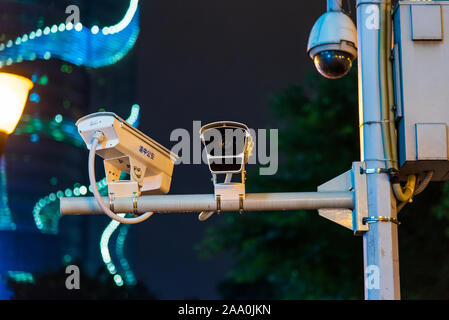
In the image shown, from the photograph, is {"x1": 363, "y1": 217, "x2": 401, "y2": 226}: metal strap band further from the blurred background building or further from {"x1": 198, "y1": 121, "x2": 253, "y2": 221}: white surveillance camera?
the blurred background building

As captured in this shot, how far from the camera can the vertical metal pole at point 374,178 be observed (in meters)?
3.25

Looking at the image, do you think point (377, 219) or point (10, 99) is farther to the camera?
point (10, 99)

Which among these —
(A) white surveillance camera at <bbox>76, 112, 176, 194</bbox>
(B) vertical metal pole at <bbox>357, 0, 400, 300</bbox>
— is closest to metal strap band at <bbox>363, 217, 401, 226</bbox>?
(B) vertical metal pole at <bbox>357, 0, 400, 300</bbox>

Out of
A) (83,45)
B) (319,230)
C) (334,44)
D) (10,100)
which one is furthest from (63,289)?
(334,44)

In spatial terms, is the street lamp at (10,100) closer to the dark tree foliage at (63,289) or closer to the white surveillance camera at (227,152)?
the white surveillance camera at (227,152)

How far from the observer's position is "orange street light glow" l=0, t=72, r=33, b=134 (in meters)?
4.49

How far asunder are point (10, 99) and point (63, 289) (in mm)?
23388

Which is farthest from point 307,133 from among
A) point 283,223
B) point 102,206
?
point 102,206

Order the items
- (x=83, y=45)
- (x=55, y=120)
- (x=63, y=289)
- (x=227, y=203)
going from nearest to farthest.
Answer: (x=227, y=203)
(x=63, y=289)
(x=83, y=45)
(x=55, y=120)

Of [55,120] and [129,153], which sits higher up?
[55,120]

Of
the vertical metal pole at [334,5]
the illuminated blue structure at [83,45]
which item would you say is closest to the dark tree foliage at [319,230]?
the vertical metal pole at [334,5]

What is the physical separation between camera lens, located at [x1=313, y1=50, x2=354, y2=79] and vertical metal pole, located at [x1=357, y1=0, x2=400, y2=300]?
10 cm

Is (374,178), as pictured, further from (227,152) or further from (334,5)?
(334,5)

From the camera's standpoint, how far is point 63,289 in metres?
26.9
